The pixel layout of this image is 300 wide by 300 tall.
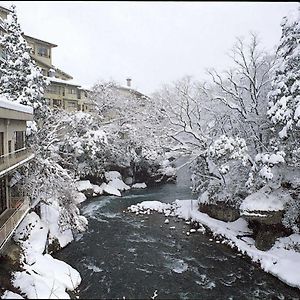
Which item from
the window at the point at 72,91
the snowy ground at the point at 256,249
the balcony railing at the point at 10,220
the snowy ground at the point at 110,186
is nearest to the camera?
the balcony railing at the point at 10,220

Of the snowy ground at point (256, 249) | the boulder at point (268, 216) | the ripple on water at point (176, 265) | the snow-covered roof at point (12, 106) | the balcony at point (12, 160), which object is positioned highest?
the snow-covered roof at point (12, 106)

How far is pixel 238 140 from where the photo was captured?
18297 mm

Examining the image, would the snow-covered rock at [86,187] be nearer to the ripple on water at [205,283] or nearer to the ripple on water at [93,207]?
the ripple on water at [93,207]

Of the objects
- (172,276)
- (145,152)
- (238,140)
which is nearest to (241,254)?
(172,276)

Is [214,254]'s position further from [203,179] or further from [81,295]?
[203,179]

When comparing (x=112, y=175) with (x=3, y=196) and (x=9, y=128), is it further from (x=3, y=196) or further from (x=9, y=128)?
(x=9, y=128)

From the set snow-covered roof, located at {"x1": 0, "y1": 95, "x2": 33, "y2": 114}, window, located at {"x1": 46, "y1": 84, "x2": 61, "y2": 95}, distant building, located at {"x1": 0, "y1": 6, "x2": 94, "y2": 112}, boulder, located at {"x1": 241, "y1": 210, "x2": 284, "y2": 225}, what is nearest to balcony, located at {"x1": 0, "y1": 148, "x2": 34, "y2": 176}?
snow-covered roof, located at {"x1": 0, "y1": 95, "x2": 33, "y2": 114}

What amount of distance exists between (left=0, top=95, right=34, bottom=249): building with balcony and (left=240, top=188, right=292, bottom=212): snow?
36.4 ft

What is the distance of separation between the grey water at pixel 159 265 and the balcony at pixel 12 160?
480 centimetres

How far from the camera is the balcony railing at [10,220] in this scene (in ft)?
37.4

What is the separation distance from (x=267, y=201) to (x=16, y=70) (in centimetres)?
1791

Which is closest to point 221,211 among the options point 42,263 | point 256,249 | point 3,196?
point 256,249

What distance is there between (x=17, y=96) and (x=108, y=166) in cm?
1568

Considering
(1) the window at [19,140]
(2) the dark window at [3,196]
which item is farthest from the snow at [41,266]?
(1) the window at [19,140]
